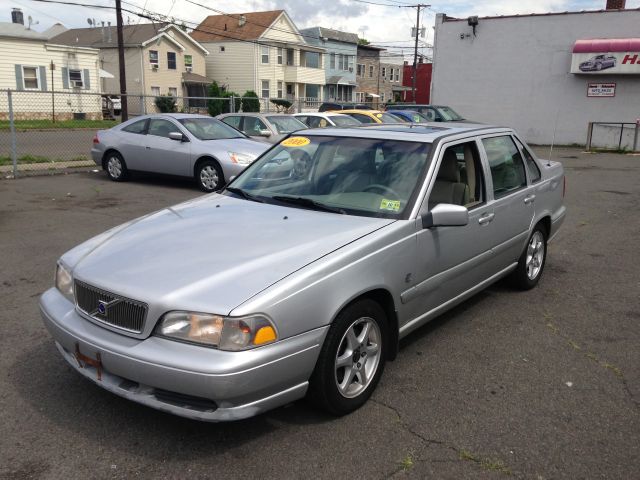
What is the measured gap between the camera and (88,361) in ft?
10.2

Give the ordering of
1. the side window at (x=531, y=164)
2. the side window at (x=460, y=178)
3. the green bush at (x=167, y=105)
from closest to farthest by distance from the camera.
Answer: the side window at (x=460, y=178), the side window at (x=531, y=164), the green bush at (x=167, y=105)

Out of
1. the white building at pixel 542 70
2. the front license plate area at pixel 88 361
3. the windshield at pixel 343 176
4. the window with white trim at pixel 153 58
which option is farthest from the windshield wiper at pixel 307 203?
the window with white trim at pixel 153 58

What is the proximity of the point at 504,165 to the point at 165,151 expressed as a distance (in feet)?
26.8

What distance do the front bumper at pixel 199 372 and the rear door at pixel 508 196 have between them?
2.39 m

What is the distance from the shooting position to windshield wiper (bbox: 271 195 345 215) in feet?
13.0

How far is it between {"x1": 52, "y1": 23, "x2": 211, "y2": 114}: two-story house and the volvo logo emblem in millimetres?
41603

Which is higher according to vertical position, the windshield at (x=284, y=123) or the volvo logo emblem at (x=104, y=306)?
the windshield at (x=284, y=123)

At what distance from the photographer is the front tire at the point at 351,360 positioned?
3.16 m

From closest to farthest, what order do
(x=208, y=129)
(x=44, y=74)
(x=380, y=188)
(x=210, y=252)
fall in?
(x=210, y=252) < (x=380, y=188) < (x=208, y=129) < (x=44, y=74)

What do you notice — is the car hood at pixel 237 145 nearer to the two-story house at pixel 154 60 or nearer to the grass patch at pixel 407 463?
the grass patch at pixel 407 463

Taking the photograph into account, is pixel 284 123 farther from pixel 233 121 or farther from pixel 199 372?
pixel 199 372

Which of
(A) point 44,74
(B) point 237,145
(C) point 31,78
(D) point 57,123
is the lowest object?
(D) point 57,123

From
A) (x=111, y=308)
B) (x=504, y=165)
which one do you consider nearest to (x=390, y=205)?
(x=504, y=165)

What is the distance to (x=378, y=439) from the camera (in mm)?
3174
